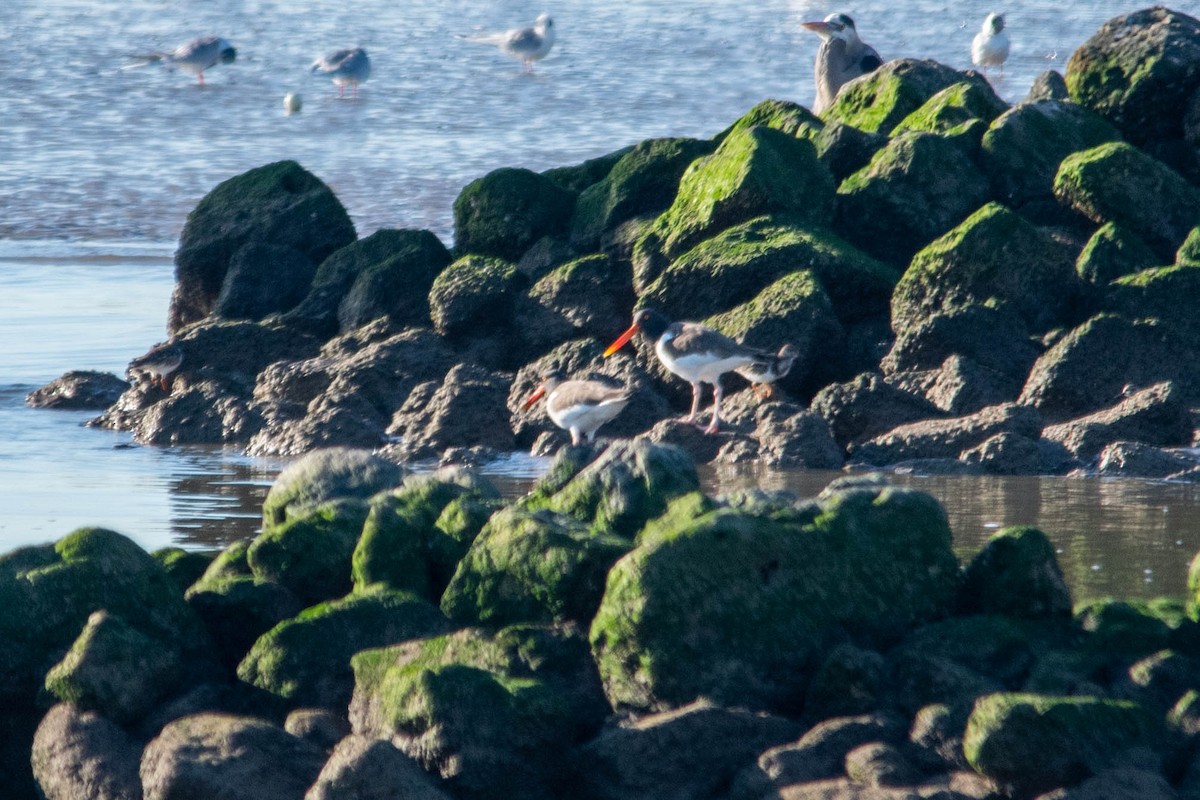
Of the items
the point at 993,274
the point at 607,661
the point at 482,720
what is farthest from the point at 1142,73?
the point at 482,720

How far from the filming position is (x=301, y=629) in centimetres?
584

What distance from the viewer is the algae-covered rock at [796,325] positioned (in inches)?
429

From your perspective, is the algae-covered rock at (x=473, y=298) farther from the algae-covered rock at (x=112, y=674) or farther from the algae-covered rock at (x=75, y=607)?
the algae-covered rock at (x=112, y=674)

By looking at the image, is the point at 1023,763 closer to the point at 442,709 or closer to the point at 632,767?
the point at 632,767

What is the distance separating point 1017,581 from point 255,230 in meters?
9.31

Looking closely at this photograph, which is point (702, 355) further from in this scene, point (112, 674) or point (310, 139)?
point (310, 139)

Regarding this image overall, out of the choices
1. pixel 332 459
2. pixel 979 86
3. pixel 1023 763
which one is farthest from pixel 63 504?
pixel 979 86

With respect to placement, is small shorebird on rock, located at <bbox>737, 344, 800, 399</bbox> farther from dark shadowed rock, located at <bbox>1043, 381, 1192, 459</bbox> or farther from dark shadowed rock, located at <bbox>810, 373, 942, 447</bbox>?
dark shadowed rock, located at <bbox>1043, 381, 1192, 459</bbox>

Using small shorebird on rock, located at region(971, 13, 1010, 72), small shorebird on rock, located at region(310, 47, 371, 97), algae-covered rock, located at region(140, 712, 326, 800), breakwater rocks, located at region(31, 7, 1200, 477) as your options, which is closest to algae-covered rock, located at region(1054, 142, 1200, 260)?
breakwater rocks, located at region(31, 7, 1200, 477)

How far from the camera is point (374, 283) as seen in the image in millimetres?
12586

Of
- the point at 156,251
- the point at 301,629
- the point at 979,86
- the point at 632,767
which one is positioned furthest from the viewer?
the point at 156,251

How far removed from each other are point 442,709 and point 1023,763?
1.68 m

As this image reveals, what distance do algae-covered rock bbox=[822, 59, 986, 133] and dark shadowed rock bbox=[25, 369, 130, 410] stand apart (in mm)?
5948

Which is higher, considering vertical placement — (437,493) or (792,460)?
(437,493)
